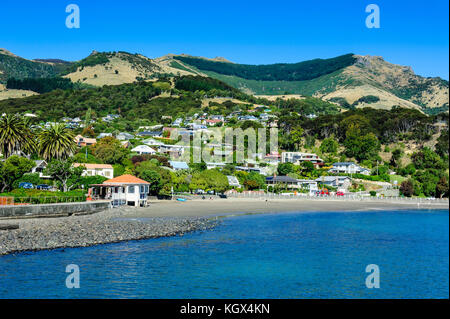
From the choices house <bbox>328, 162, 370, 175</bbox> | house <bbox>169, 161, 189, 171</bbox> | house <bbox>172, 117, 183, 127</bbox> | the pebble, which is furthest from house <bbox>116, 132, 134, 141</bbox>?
the pebble

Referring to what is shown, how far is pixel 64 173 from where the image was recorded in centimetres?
5653

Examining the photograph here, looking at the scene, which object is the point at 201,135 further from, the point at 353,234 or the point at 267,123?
the point at 353,234

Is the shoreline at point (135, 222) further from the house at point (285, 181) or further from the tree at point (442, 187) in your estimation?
the house at point (285, 181)

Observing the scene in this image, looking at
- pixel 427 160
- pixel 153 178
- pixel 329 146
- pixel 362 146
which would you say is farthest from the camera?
pixel 329 146

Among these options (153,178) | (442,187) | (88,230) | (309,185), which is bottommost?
(88,230)

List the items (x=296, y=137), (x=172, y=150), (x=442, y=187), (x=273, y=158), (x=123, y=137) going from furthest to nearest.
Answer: (x=123, y=137) < (x=296, y=137) < (x=273, y=158) < (x=172, y=150) < (x=442, y=187)

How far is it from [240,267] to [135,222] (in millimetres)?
16248

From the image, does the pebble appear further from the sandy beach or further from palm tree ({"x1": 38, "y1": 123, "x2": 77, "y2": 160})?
palm tree ({"x1": 38, "y1": 123, "x2": 77, "y2": 160})

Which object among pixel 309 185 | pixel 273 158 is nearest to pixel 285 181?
pixel 309 185

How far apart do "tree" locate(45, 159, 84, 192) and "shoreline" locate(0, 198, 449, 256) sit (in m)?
10.2

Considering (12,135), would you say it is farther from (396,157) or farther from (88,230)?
(396,157)

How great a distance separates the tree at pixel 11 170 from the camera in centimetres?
4806
